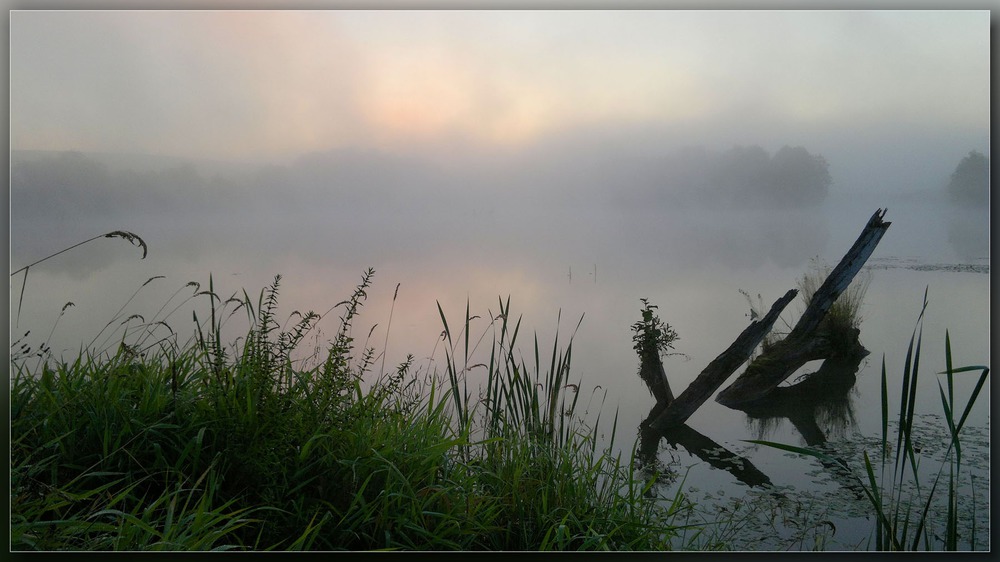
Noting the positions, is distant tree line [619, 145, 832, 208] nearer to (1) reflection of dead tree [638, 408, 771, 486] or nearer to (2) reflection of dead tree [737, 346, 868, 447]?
(2) reflection of dead tree [737, 346, 868, 447]

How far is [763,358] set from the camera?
2877 millimetres

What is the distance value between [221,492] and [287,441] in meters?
0.28

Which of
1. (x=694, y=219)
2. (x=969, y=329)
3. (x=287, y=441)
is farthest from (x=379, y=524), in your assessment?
(x=969, y=329)

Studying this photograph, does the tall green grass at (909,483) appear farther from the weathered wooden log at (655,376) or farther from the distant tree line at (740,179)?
the distant tree line at (740,179)

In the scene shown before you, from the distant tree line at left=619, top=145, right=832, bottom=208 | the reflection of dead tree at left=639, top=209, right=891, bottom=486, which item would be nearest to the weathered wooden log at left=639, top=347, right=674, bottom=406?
the reflection of dead tree at left=639, top=209, right=891, bottom=486

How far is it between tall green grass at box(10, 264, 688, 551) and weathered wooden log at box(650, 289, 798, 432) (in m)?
0.22

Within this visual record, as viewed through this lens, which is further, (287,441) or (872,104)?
(872,104)

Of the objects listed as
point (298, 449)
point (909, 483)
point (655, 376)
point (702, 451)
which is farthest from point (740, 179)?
point (298, 449)

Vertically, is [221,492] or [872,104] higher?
[872,104]

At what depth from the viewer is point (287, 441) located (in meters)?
2.65

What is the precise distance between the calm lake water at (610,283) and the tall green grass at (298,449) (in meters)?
0.07

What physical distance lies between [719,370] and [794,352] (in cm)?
27

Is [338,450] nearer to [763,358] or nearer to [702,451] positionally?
[702,451]

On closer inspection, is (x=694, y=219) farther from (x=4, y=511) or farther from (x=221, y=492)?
(x=4, y=511)
